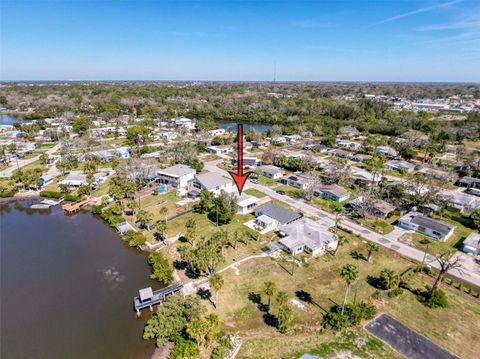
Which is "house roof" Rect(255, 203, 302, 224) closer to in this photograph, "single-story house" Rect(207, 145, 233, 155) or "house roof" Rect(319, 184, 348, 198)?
"house roof" Rect(319, 184, 348, 198)

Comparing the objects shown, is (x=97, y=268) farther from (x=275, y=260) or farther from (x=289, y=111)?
(x=289, y=111)

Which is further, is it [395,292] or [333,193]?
[333,193]

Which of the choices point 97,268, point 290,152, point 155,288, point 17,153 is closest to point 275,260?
point 155,288

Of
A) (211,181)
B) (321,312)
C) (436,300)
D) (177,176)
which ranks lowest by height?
(321,312)

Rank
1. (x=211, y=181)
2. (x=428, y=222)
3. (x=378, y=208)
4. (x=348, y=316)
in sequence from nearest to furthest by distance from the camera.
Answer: (x=348, y=316)
(x=428, y=222)
(x=378, y=208)
(x=211, y=181)

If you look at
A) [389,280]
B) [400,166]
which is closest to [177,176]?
[389,280]

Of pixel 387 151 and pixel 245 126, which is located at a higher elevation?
pixel 387 151

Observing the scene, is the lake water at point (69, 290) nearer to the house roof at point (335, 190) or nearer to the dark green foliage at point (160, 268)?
the dark green foliage at point (160, 268)

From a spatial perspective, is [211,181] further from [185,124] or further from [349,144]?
[185,124]
